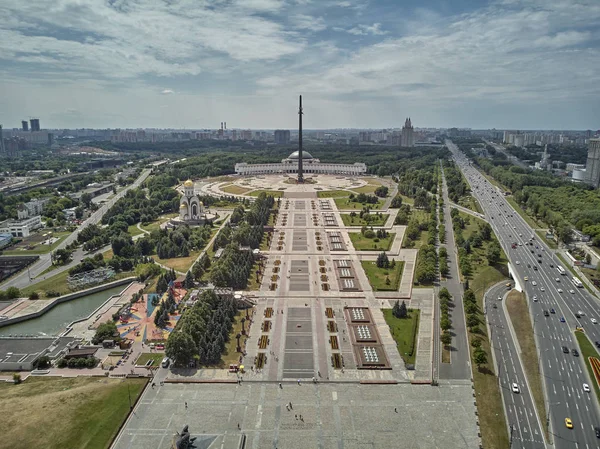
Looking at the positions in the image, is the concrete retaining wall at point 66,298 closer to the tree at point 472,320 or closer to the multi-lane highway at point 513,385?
the tree at point 472,320

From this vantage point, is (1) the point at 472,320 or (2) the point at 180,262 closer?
(1) the point at 472,320

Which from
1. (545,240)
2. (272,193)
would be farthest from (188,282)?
(272,193)

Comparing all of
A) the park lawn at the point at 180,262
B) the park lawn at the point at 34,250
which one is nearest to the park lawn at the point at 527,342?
the park lawn at the point at 180,262

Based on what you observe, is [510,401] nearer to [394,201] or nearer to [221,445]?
[221,445]

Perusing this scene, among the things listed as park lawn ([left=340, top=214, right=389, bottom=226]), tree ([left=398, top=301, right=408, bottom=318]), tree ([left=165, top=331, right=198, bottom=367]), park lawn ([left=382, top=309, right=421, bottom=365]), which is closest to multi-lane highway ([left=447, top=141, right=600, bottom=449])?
park lawn ([left=382, top=309, right=421, bottom=365])

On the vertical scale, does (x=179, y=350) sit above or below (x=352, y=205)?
below

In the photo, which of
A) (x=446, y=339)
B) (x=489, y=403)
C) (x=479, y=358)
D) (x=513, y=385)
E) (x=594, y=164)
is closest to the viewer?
(x=489, y=403)

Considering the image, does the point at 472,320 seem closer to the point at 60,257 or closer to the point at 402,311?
the point at 402,311
